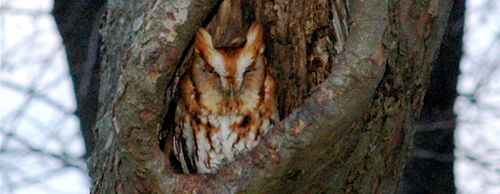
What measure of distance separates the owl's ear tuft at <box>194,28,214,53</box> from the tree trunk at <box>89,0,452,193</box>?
18cm

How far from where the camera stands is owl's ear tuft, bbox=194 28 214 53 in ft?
8.16

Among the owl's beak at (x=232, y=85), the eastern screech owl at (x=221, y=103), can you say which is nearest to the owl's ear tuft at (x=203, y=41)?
the eastern screech owl at (x=221, y=103)

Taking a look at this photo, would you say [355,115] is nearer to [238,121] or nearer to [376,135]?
[376,135]

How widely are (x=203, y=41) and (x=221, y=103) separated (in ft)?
0.78

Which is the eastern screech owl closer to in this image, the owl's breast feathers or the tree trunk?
the owl's breast feathers

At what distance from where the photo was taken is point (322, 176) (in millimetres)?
Result: 2076

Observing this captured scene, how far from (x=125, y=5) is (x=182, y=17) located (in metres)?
0.73

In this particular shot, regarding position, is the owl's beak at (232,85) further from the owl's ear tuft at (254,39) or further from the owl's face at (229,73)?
the owl's ear tuft at (254,39)

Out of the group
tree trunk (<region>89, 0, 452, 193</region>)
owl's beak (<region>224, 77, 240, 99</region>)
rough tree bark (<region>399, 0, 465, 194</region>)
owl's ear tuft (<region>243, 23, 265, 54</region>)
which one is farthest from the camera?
rough tree bark (<region>399, 0, 465, 194</region>)

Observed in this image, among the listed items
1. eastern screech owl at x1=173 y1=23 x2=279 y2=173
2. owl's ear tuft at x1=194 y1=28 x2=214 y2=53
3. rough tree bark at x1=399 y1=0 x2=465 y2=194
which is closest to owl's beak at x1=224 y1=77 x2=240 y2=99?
eastern screech owl at x1=173 y1=23 x2=279 y2=173

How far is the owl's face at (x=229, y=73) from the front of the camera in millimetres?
2461

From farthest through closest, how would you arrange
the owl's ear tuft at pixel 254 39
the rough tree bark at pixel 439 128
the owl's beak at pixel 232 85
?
the rough tree bark at pixel 439 128, the owl's beak at pixel 232 85, the owl's ear tuft at pixel 254 39

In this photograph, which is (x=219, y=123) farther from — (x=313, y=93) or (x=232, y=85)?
(x=313, y=93)

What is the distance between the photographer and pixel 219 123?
2641 millimetres
